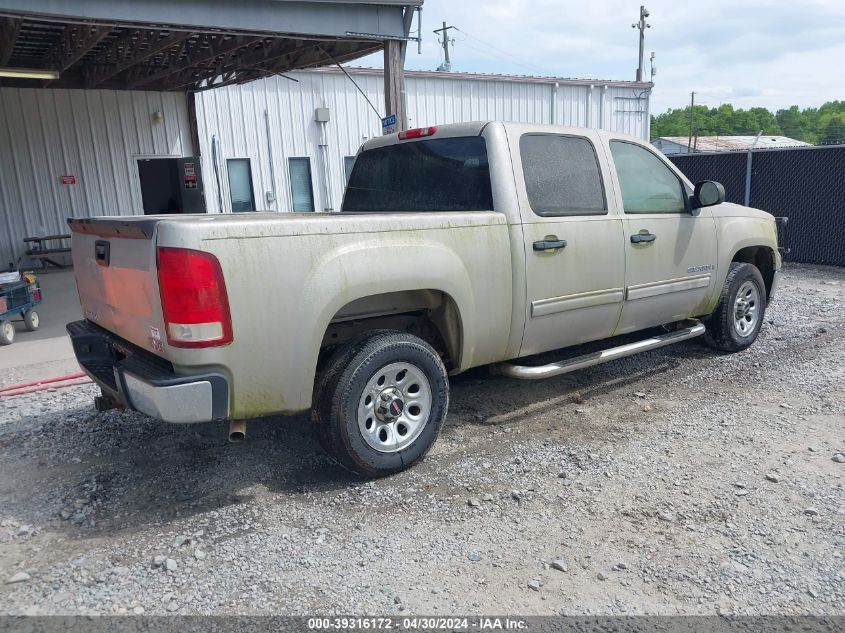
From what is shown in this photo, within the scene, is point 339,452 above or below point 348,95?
below

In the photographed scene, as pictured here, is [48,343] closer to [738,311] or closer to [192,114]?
[738,311]

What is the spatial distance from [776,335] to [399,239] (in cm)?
517

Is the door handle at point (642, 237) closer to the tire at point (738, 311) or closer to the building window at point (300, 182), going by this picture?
the tire at point (738, 311)

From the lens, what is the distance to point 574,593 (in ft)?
9.55

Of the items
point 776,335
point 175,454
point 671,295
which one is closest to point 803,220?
point 776,335

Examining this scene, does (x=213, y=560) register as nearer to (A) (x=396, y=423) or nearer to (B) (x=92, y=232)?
(A) (x=396, y=423)

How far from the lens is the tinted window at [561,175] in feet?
15.1

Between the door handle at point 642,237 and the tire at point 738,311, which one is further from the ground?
the door handle at point 642,237

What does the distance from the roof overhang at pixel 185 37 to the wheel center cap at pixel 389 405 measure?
5557 mm

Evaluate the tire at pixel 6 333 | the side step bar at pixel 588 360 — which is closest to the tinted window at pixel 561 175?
the side step bar at pixel 588 360

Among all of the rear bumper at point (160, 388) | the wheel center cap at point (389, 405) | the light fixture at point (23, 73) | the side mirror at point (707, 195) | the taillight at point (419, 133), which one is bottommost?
the wheel center cap at point (389, 405)

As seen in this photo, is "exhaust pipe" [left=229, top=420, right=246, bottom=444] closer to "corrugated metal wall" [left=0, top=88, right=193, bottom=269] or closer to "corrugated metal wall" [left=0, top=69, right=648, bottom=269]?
"corrugated metal wall" [left=0, top=88, right=193, bottom=269]

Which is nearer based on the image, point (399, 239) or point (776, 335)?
point (399, 239)

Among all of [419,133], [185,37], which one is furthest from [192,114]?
[419,133]
